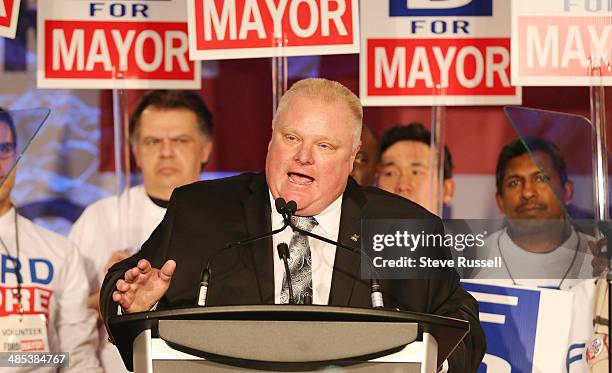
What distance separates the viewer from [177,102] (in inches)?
165

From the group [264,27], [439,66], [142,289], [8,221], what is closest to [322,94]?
[142,289]

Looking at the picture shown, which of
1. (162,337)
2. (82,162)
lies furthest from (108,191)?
(162,337)

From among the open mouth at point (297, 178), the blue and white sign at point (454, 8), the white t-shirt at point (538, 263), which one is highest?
the blue and white sign at point (454, 8)

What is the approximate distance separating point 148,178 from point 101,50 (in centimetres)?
55

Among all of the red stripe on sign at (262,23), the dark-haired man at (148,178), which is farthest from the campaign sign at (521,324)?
the dark-haired man at (148,178)

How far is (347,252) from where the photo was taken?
2.89 meters

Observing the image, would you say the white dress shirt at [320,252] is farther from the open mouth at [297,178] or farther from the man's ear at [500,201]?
the man's ear at [500,201]

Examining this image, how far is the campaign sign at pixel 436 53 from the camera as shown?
160 inches

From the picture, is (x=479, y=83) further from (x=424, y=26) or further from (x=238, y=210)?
(x=238, y=210)

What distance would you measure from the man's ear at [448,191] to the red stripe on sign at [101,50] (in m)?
1.24

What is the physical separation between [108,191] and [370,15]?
1289mm

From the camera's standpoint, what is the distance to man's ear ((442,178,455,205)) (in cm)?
415

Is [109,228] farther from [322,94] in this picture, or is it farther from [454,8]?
[454,8]

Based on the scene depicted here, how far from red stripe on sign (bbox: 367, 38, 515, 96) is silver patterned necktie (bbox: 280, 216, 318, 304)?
1.36 m
